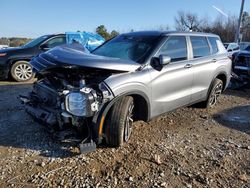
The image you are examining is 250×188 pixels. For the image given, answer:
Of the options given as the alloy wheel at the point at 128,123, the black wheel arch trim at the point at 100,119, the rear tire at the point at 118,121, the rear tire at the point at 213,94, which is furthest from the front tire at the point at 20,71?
the black wheel arch trim at the point at 100,119

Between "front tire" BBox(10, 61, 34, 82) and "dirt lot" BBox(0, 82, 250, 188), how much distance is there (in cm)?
404

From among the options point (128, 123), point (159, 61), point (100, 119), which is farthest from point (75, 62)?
point (159, 61)

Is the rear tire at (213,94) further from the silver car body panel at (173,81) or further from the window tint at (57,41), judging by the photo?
the window tint at (57,41)

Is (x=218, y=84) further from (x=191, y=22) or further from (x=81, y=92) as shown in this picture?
(x=191, y=22)

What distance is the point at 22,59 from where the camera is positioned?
31.2 ft

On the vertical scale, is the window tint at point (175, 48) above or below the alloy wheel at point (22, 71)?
above

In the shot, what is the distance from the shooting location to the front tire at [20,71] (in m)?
9.41

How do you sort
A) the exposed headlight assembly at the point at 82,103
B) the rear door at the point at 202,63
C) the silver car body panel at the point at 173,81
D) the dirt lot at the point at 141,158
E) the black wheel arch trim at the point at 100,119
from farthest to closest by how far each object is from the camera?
1. the rear door at the point at 202,63
2. the silver car body panel at the point at 173,81
3. the black wheel arch trim at the point at 100,119
4. the exposed headlight assembly at the point at 82,103
5. the dirt lot at the point at 141,158

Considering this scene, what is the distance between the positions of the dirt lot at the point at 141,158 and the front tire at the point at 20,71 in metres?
4.04

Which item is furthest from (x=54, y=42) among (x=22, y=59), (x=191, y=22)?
(x=191, y=22)

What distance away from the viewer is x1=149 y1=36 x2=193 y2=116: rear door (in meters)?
4.62

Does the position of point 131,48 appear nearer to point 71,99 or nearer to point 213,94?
point 71,99

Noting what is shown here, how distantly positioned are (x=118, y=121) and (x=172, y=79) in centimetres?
140

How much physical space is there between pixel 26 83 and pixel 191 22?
4546 cm
